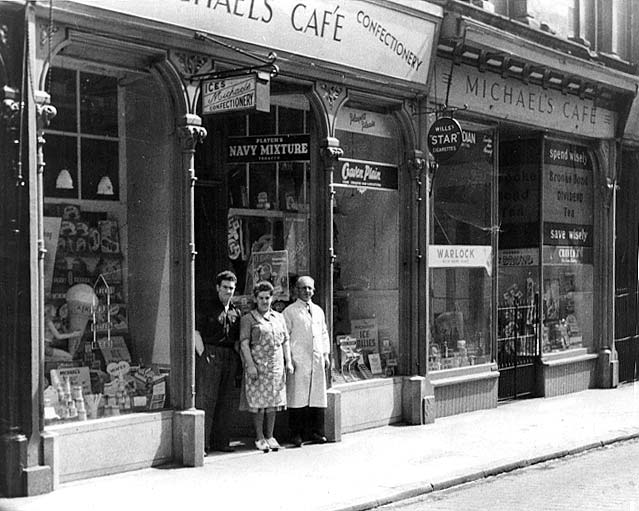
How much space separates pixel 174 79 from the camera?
9625mm

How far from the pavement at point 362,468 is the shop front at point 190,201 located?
1.20ft

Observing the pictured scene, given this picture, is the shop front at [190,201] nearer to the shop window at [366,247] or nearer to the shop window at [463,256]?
the shop window at [366,247]

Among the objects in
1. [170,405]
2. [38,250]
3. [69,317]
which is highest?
[38,250]

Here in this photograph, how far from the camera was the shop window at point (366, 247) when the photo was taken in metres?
12.1

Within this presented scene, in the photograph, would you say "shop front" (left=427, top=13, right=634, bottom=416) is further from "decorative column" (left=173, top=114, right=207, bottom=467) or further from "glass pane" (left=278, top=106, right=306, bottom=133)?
"decorative column" (left=173, top=114, right=207, bottom=467)

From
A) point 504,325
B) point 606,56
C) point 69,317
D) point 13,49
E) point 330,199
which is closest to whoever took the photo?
point 13,49

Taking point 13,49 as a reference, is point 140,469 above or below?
below

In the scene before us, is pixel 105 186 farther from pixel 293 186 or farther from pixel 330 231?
pixel 330 231

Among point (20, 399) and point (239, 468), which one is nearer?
point (20, 399)

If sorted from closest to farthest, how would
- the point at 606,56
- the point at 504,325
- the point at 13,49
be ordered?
the point at 13,49
the point at 504,325
the point at 606,56

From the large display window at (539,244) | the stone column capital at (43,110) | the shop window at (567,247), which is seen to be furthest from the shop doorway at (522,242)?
the stone column capital at (43,110)

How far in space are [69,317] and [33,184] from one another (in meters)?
1.47

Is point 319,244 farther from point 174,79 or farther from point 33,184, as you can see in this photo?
point 33,184

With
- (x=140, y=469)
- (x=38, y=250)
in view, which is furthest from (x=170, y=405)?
(x=38, y=250)
